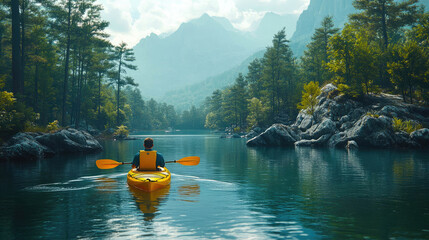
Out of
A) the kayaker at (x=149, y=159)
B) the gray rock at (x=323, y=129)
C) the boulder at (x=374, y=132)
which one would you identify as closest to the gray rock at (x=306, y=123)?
the gray rock at (x=323, y=129)

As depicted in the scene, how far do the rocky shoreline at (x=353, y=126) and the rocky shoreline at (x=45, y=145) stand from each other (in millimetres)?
22126

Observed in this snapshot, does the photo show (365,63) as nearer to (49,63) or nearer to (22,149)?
(22,149)

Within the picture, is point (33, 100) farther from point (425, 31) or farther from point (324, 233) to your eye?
point (425, 31)

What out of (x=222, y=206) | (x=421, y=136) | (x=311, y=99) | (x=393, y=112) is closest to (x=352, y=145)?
(x=421, y=136)

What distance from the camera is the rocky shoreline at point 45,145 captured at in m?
25.0

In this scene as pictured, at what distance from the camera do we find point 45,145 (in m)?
29.4

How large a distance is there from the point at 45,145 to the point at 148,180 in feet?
66.8

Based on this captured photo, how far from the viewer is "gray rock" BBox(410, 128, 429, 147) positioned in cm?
3467

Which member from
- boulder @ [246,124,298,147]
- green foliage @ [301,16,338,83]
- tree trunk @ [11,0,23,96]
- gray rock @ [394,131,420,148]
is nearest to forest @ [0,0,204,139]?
tree trunk @ [11,0,23,96]

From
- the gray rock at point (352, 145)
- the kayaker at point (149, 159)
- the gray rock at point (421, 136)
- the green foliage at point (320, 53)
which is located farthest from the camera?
the green foliage at point (320, 53)

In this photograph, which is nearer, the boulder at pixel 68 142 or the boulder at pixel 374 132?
the boulder at pixel 68 142

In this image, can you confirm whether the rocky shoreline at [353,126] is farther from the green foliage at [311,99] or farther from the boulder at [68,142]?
the boulder at [68,142]

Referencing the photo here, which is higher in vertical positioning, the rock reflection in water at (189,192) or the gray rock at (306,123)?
the gray rock at (306,123)

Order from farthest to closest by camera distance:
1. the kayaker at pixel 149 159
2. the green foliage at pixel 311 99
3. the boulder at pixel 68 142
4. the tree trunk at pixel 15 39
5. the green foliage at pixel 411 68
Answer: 1. the green foliage at pixel 311 99
2. the green foliage at pixel 411 68
3. the boulder at pixel 68 142
4. the tree trunk at pixel 15 39
5. the kayaker at pixel 149 159
